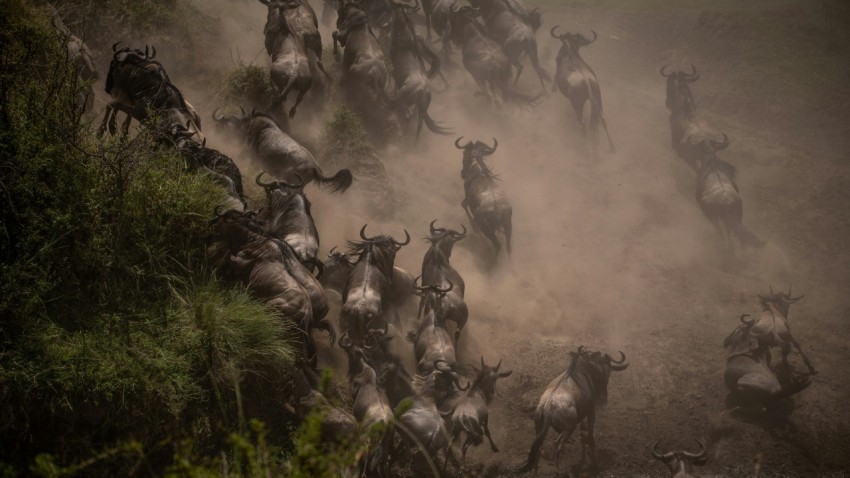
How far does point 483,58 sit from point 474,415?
404 inches

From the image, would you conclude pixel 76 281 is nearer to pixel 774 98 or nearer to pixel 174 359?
pixel 174 359

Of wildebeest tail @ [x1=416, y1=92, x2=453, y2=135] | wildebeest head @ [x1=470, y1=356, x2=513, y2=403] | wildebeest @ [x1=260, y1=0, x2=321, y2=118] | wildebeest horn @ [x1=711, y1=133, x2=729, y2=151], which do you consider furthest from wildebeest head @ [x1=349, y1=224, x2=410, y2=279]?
wildebeest horn @ [x1=711, y1=133, x2=729, y2=151]

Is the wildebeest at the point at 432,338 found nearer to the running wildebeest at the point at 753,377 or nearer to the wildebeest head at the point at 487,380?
the wildebeest head at the point at 487,380

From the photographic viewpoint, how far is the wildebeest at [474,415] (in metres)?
7.05

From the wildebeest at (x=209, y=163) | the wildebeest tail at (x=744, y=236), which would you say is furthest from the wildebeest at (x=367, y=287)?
the wildebeest tail at (x=744, y=236)

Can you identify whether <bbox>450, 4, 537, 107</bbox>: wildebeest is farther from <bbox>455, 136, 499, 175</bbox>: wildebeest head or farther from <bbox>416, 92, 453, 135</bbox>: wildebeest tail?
<bbox>455, 136, 499, 175</bbox>: wildebeest head

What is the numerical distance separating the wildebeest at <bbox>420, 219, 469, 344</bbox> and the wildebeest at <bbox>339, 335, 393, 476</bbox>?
70.2 inches

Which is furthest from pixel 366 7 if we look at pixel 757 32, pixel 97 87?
pixel 757 32

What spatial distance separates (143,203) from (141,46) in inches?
263

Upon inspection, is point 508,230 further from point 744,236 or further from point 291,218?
point 744,236

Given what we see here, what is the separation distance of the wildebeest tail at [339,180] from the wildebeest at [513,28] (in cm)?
772

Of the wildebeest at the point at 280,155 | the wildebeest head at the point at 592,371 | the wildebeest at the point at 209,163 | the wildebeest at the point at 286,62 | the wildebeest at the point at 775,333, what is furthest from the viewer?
the wildebeest at the point at 286,62

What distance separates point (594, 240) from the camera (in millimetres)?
12305

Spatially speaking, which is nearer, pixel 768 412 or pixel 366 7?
pixel 768 412
